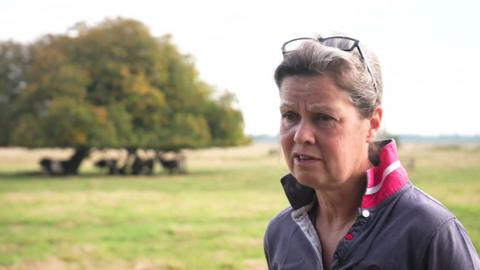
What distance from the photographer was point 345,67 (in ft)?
6.28

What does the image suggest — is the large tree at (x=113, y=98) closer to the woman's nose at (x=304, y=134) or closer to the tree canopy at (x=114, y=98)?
the tree canopy at (x=114, y=98)

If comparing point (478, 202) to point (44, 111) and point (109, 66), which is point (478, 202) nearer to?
point (109, 66)

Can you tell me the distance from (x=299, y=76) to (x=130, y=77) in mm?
31565

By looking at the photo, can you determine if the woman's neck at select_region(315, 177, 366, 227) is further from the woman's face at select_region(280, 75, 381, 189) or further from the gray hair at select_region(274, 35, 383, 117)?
the gray hair at select_region(274, 35, 383, 117)

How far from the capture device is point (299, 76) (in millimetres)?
1986

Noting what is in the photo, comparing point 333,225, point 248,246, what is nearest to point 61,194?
point 248,246

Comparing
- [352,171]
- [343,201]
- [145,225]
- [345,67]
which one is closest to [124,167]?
[145,225]

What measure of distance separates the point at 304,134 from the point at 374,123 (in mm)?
282

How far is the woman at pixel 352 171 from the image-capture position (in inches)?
70.1

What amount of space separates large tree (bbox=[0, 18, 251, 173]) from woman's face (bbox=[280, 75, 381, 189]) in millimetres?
30272

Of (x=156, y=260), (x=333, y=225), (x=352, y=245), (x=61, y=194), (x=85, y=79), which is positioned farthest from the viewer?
(x=85, y=79)

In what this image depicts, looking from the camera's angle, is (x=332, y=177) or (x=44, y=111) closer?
(x=332, y=177)

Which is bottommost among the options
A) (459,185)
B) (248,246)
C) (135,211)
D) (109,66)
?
(459,185)

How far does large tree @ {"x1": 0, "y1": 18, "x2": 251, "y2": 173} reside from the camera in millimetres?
31781
